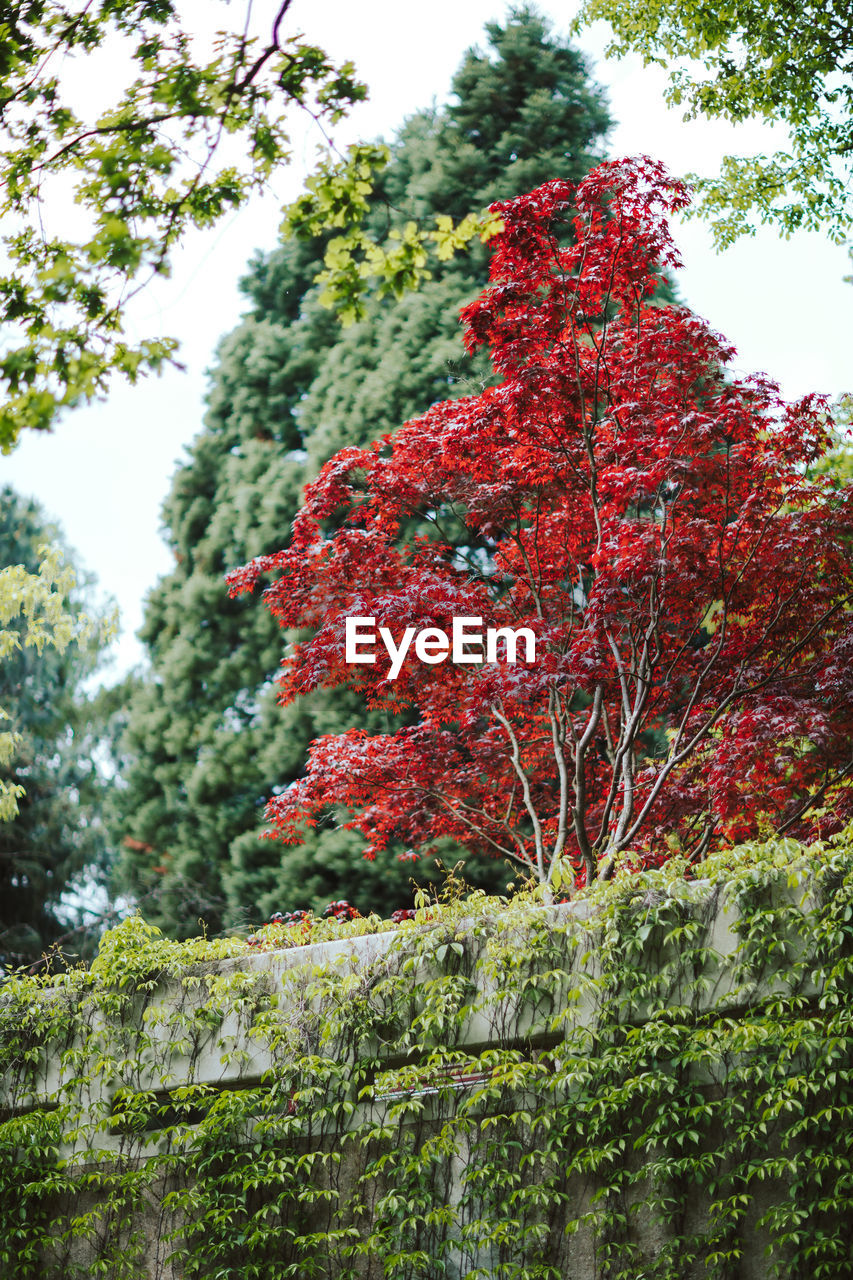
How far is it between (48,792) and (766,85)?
10.4 metres

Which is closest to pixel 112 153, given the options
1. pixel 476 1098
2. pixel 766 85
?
pixel 476 1098

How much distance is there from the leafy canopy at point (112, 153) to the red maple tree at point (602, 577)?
7.17ft

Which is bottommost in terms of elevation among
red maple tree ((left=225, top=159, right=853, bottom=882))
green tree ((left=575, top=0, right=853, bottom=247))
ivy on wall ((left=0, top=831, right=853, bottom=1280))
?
ivy on wall ((left=0, top=831, right=853, bottom=1280))

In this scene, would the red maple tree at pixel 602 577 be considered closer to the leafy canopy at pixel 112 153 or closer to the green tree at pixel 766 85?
the leafy canopy at pixel 112 153

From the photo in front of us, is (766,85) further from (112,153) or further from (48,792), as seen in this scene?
(48,792)

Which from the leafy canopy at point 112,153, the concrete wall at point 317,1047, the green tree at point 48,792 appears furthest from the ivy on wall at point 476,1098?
the green tree at point 48,792

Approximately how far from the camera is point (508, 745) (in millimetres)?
6484

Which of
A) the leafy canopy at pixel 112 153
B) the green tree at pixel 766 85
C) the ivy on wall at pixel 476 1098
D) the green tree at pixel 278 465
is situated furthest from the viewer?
the green tree at pixel 278 465

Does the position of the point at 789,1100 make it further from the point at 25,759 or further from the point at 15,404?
the point at 25,759

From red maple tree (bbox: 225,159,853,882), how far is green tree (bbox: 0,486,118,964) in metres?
6.88

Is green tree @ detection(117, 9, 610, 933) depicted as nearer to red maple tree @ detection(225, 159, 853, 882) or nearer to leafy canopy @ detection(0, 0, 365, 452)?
red maple tree @ detection(225, 159, 853, 882)

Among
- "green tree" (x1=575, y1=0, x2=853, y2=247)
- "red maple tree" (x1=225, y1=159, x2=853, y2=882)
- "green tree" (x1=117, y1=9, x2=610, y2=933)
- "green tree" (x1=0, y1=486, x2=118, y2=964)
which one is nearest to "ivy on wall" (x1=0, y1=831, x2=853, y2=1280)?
"red maple tree" (x1=225, y1=159, x2=853, y2=882)

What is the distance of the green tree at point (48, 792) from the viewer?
12.6 metres

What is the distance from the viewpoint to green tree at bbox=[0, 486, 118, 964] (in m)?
12.6
